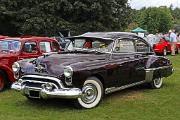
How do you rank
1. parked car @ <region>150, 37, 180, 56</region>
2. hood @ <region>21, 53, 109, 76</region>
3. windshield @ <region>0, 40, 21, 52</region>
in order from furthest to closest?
1. parked car @ <region>150, 37, 180, 56</region>
2. windshield @ <region>0, 40, 21, 52</region>
3. hood @ <region>21, 53, 109, 76</region>

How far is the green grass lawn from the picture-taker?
8.09 metres

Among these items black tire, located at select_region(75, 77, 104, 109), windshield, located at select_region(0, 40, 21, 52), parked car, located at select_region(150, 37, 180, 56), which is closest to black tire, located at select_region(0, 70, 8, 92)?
windshield, located at select_region(0, 40, 21, 52)

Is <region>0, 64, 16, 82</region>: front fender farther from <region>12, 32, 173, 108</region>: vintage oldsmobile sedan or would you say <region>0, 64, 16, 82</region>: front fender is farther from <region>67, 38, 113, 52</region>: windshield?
<region>67, 38, 113, 52</region>: windshield

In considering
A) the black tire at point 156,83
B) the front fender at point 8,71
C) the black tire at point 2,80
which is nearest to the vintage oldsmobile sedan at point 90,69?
the black tire at point 156,83

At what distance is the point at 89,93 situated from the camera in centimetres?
885

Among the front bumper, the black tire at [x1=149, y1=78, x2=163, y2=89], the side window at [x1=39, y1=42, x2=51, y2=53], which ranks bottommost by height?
the black tire at [x1=149, y1=78, x2=163, y2=89]

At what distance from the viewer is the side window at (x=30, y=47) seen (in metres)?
11.7

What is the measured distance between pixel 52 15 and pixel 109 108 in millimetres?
25588

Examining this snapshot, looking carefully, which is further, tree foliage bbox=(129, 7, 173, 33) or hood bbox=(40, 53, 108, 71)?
tree foliage bbox=(129, 7, 173, 33)

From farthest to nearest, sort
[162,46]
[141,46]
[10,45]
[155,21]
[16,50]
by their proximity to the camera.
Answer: [155,21]
[162,46]
[10,45]
[16,50]
[141,46]

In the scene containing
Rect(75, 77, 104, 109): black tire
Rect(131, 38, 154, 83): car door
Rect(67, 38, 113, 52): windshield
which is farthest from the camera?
Rect(131, 38, 154, 83): car door

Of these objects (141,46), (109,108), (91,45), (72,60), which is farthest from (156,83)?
(72,60)

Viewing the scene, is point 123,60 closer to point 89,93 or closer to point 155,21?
point 89,93

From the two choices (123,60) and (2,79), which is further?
(2,79)
